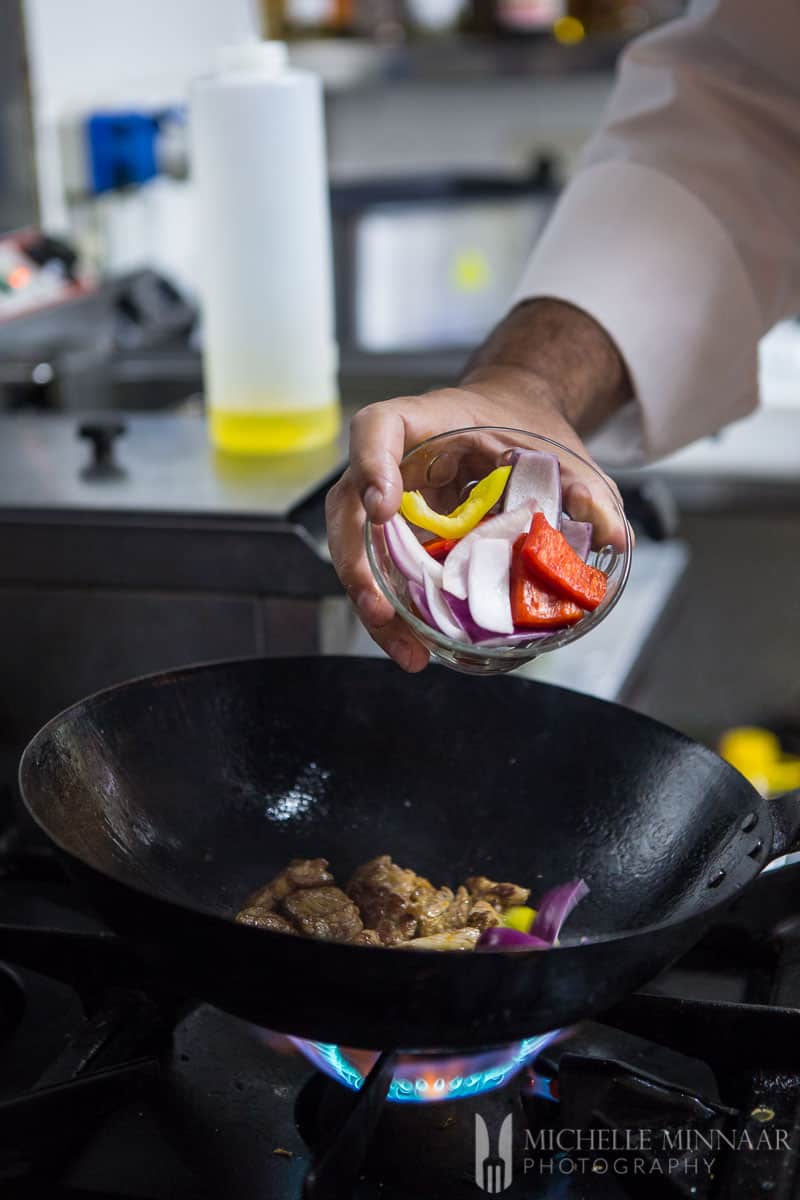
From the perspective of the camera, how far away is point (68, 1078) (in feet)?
1.88

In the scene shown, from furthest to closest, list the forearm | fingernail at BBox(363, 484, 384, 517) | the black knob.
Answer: the black knob < the forearm < fingernail at BBox(363, 484, 384, 517)

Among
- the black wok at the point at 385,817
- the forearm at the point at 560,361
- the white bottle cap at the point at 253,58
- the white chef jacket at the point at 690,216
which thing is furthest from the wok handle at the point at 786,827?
the white bottle cap at the point at 253,58

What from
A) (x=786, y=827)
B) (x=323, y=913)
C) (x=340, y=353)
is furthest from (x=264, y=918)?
(x=340, y=353)

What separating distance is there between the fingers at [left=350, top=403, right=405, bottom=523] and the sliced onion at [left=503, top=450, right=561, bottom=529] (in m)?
0.06

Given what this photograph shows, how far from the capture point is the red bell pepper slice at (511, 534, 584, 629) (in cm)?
62

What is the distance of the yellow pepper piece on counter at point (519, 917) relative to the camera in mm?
647

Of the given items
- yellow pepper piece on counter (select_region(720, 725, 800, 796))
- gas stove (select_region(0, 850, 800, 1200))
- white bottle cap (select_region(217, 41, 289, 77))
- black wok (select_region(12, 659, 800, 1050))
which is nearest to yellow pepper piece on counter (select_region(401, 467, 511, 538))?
black wok (select_region(12, 659, 800, 1050))

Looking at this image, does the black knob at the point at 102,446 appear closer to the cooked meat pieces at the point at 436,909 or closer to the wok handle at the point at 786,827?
the cooked meat pieces at the point at 436,909

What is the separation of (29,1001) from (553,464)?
0.36 meters

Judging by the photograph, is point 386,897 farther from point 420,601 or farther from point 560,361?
point 560,361

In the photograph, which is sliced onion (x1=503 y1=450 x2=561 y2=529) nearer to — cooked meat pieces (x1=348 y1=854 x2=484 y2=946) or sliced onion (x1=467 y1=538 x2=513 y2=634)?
sliced onion (x1=467 y1=538 x2=513 y2=634)

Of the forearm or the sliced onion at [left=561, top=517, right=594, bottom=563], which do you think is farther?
the forearm

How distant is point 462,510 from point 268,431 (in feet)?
1.38

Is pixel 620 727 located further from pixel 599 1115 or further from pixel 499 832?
pixel 599 1115
